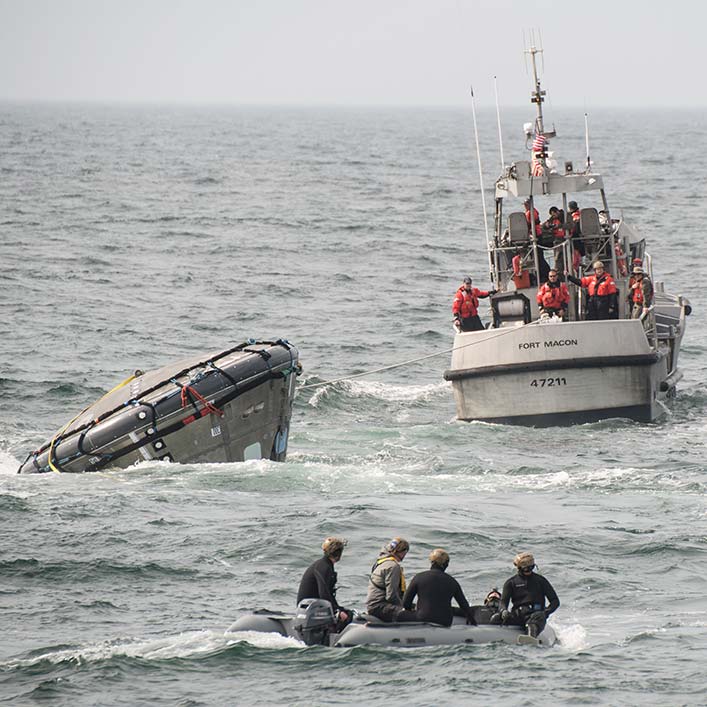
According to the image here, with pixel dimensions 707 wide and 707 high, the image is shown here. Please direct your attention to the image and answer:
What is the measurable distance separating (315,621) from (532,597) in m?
2.12

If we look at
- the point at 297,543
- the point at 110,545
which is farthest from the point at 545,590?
the point at 110,545

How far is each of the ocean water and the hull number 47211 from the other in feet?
2.51

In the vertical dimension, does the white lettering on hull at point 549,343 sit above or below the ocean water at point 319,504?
above

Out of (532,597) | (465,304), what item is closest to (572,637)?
(532,597)

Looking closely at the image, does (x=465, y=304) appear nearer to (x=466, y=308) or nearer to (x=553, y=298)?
(x=466, y=308)

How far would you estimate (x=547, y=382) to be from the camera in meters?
25.2

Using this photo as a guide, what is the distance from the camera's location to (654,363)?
2514 centimetres

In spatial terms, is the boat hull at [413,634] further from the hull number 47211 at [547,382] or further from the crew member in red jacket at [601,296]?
the crew member in red jacket at [601,296]

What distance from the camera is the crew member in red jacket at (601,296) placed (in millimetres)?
25703

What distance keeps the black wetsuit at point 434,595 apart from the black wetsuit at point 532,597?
0.52m

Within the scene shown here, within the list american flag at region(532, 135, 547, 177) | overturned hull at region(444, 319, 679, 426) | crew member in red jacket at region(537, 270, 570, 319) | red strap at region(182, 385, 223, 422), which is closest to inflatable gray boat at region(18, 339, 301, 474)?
red strap at region(182, 385, 223, 422)

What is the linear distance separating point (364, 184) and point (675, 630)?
59.0 meters

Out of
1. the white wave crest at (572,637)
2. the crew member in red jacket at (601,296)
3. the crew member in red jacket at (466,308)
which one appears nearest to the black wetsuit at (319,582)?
the white wave crest at (572,637)

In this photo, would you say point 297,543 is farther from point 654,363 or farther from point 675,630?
point 654,363
